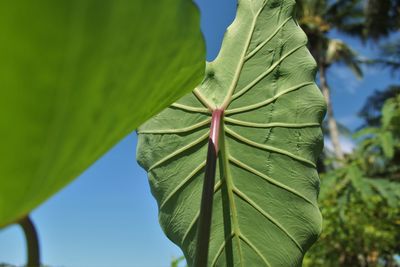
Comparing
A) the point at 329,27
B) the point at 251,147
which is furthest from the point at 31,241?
the point at 329,27

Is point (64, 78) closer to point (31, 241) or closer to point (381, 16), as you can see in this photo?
point (31, 241)

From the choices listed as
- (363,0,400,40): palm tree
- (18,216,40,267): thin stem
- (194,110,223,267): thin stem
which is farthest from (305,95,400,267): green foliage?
(363,0,400,40): palm tree

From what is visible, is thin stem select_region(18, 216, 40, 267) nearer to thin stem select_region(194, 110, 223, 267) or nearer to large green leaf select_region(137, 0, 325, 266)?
thin stem select_region(194, 110, 223, 267)

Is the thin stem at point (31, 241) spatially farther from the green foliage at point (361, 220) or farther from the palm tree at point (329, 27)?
the palm tree at point (329, 27)

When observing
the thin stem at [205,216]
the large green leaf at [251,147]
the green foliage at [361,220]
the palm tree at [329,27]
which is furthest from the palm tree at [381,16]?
the thin stem at [205,216]

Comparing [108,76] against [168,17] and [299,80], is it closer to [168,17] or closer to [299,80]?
[168,17]
